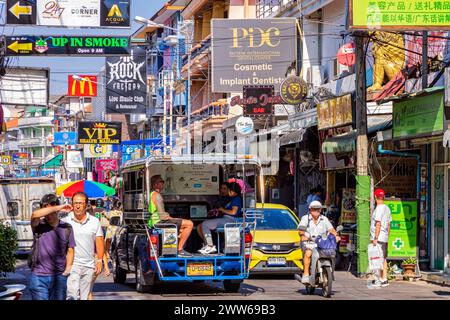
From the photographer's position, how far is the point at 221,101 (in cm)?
4725

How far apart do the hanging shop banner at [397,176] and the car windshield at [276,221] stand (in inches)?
119

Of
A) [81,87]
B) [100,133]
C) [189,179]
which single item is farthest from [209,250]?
[81,87]

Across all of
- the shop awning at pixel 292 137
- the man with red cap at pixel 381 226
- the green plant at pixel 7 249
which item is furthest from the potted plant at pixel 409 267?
the green plant at pixel 7 249

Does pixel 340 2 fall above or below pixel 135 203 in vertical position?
above

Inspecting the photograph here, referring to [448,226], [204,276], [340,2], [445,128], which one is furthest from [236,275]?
[340,2]

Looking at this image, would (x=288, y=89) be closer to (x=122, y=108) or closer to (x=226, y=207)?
(x=226, y=207)

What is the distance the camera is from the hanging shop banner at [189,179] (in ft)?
71.5

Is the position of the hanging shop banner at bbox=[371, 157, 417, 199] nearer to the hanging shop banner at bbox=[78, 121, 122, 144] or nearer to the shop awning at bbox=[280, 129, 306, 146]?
the shop awning at bbox=[280, 129, 306, 146]

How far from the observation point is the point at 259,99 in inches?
1344

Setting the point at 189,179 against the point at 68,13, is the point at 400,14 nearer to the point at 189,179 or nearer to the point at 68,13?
the point at 189,179

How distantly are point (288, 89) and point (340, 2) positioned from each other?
3625 millimetres

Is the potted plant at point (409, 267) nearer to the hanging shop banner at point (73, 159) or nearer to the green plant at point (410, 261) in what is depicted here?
the green plant at point (410, 261)

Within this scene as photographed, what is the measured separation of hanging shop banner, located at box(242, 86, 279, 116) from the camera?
33.5m

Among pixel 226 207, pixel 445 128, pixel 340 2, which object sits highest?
pixel 340 2
